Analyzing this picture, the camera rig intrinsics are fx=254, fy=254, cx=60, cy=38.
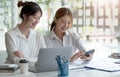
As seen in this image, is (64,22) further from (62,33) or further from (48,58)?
(48,58)

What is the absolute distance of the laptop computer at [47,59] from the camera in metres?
1.81

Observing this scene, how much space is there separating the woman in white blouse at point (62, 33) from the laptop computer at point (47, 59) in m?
0.85

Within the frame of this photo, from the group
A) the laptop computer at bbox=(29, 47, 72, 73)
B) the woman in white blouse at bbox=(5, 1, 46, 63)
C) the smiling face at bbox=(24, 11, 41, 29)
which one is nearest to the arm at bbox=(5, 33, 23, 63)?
the woman in white blouse at bbox=(5, 1, 46, 63)

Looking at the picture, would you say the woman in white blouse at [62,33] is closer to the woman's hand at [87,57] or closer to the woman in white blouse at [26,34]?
the woman in white blouse at [26,34]

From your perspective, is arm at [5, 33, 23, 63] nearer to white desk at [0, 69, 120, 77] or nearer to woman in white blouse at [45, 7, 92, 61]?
white desk at [0, 69, 120, 77]

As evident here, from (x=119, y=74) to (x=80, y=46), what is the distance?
1035 millimetres

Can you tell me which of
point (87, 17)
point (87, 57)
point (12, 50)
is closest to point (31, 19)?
point (12, 50)

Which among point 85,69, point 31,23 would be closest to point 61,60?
point 85,69

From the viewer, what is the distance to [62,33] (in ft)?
9.27

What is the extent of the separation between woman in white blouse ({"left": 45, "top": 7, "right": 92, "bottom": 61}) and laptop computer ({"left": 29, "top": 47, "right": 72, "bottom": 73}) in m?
0.85

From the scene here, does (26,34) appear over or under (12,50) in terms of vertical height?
over

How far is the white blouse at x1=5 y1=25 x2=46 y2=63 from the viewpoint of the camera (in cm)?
240

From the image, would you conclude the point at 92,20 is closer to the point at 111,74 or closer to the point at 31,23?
the point at 31,23

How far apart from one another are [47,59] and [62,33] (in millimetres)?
1017
